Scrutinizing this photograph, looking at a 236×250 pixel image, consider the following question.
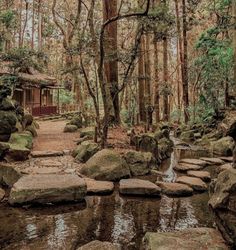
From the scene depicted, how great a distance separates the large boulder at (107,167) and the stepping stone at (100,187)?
1.54 ft

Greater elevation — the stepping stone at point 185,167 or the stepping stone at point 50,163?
the stepping stone at point 50,163

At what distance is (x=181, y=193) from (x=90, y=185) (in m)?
1.88

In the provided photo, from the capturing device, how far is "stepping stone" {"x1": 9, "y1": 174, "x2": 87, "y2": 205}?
6.09 metres

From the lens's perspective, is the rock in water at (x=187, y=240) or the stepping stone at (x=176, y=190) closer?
the rock in water at (x=187, y=240)

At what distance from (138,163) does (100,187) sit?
206 centimetres

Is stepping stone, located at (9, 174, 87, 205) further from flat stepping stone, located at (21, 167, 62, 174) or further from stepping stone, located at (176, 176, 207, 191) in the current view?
stepping stone, located at (176, 176, 207, 191)

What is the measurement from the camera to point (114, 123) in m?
15.1

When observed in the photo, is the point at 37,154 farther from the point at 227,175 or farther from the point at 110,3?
the point at 110,3

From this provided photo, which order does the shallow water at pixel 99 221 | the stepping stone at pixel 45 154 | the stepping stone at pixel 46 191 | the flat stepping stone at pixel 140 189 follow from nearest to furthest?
the shallow water at pixel 99 221
the stepping stone at pixel 46 191
the flat stepping stone at pixel 140 189
the stepping stone at pixel 45 154

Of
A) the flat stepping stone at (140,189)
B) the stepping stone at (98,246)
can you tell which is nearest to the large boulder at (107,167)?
the flat stepping stone at (140,189)

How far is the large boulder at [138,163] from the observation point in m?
8.79

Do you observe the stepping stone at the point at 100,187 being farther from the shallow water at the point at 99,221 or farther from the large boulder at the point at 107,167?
the large boulder at the point at 107,167

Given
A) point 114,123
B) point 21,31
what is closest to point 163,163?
point 114,123

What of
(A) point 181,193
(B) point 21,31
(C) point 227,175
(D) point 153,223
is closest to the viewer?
(C) point 227,175
